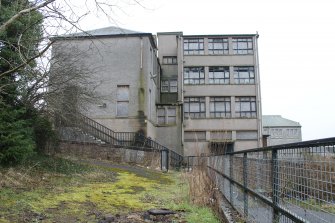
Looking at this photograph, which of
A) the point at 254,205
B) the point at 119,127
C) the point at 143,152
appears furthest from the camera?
the point at 119,127

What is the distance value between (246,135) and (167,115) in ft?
28.5

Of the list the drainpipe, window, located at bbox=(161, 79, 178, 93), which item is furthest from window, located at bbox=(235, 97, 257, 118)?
window, located at bbox=(161, 79, 178, 93)

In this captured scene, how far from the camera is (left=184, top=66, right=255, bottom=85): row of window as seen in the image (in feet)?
126

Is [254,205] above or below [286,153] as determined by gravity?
below

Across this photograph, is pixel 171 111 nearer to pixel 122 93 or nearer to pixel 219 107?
pixel 219 107

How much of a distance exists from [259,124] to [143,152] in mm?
17582

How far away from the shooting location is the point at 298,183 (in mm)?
3182

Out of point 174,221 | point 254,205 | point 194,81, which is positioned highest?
point 194,81

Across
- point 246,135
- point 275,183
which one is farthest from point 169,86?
point 275,183

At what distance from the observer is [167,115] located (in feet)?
111

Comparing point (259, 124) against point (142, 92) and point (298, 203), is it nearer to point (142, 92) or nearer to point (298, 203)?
point (142, 92)

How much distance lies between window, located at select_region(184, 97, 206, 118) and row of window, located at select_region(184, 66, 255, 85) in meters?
1.80

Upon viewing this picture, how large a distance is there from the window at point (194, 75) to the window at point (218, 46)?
237cm

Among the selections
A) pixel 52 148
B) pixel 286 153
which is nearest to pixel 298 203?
pixel 286 153
